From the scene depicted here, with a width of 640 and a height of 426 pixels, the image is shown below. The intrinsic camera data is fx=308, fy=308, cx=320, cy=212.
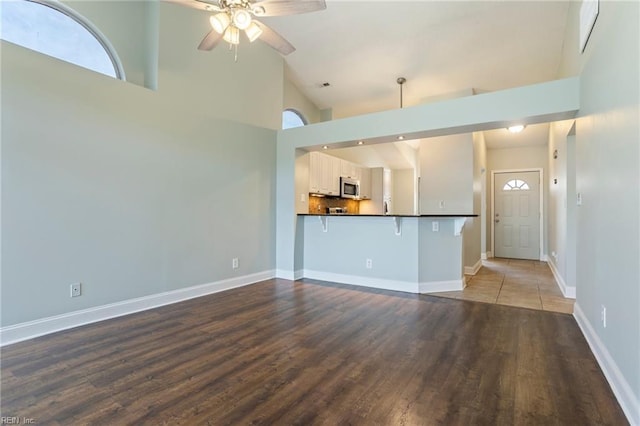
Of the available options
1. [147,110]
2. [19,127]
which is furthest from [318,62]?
[19,127]

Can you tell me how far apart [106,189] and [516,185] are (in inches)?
337

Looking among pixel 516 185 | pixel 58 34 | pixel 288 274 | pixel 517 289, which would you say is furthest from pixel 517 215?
pixel 58 34

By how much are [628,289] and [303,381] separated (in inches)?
76.3

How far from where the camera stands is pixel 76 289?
288 cm

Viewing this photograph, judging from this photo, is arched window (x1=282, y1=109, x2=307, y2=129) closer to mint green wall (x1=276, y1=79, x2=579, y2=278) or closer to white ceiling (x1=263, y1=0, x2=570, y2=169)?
white ceiling (x1=263, y1=0, x2=570, y2=169)

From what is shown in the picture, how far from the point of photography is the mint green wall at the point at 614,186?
1.61 meters

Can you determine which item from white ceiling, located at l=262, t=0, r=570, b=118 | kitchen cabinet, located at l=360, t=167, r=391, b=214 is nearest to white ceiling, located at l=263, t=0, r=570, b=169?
white ceiling, located at l=262, t=0, r=570, b=118

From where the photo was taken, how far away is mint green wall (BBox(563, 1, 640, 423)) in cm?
161

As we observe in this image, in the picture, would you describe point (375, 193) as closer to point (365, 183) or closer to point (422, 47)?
point (365, 183)

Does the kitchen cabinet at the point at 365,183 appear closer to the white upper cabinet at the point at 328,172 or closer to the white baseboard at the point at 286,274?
the white upper cabinet at the point at 328,172

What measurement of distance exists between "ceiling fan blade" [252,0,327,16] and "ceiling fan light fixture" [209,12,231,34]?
0.80 feet

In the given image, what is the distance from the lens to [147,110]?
11.1ft

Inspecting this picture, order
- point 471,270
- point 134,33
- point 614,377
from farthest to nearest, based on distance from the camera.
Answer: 1. point 471,270
2. point 134,33
3. point 614,377

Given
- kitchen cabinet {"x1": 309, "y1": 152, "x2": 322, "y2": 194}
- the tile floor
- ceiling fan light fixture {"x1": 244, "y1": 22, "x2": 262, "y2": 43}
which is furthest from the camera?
kitchen cabinet {"x1": 309, "y1": 152, "x2": 322, "y2": 194}
